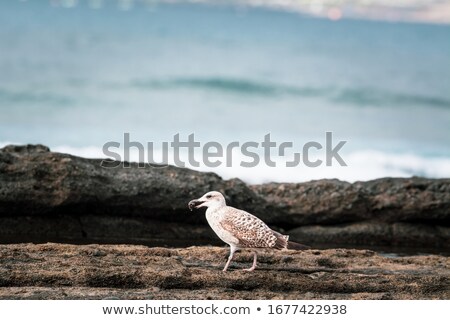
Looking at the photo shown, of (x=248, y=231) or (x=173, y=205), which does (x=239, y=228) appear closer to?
(x=248, y=231)

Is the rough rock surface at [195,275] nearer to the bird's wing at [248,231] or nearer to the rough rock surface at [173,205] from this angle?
the bird's wing at [248,231]

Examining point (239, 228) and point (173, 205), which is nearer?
point (239, 228)

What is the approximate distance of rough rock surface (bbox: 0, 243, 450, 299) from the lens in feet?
26.8

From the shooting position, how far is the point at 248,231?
8.46 m

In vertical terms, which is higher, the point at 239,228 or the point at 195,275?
the point at 239,228

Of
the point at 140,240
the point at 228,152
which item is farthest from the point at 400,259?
the point at 228,152

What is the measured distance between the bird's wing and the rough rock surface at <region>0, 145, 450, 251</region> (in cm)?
315

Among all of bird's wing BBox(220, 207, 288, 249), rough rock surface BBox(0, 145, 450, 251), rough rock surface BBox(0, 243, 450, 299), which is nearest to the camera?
rough rock surface BBox(0, 243, 450, 299)

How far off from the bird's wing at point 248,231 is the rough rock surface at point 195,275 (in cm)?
29

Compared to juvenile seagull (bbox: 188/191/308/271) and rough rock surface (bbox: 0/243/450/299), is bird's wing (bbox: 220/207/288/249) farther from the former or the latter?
rough rock surface (bbox: 0/243/450/299)

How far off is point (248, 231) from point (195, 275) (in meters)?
0.55

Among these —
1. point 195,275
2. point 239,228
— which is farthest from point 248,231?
point 195,275

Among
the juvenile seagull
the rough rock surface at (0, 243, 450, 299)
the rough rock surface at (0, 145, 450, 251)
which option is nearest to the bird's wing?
the juvenile seagull

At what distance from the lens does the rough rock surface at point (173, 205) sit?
11.7 m
